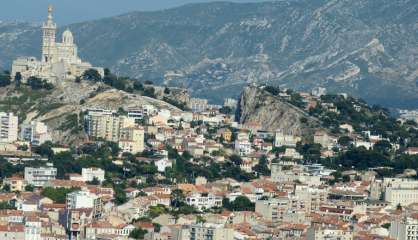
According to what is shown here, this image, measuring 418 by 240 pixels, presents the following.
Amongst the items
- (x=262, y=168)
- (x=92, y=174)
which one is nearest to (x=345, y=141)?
(x=262, y=168)

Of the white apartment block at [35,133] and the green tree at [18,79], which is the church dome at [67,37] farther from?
the white apartment block at [35,133]

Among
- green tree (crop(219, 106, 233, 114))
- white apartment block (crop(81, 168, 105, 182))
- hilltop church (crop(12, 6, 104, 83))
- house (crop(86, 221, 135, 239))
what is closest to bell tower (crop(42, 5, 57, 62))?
hilltop church (crop(12, 6, 104, 83))

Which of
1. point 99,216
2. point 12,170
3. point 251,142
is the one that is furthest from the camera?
point 251,142

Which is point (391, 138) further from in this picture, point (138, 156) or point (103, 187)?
point (103, 187)

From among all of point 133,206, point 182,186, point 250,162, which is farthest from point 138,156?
point 133,206

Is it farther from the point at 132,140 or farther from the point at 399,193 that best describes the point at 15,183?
the point at 399,193

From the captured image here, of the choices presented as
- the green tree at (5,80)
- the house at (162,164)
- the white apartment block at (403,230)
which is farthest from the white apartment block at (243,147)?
the white apartment block at (403,230)
